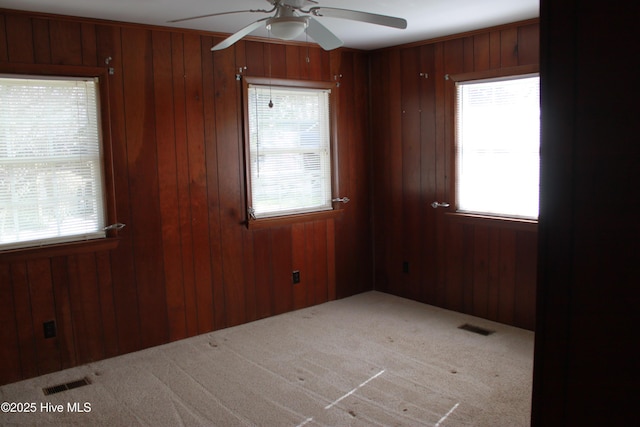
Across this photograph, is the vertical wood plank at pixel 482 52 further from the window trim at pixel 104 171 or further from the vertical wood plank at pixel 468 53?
the window trim at pixel 104 171

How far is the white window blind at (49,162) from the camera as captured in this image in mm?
3303

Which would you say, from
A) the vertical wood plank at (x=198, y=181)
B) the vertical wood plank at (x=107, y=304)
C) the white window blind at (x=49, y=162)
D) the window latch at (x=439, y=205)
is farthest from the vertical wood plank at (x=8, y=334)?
the window latch at (x=439, y=205)

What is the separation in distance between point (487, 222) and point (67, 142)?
10.3 feet

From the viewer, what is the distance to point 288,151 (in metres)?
4.52

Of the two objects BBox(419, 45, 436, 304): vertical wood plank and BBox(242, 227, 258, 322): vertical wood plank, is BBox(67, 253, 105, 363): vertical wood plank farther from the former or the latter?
BBox(419, 45, 436, 304): vertical wood plank

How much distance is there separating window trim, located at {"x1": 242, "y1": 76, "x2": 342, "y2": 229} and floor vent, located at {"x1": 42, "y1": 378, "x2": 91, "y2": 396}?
5.40ft

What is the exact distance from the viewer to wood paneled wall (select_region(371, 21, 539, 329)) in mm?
4055

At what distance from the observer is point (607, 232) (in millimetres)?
625

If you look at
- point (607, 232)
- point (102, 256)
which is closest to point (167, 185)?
point (102, 256)

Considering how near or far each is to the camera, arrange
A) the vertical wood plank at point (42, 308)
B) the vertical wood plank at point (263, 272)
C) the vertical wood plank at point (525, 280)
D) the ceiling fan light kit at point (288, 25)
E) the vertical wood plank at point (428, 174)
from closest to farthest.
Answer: the ceiling fan light kit at point (288, 25)
the vertical wood plank at point (42, 308)
the vertical wood plank at point (525, 280)
the vertical wood plank at point (263, 272)
the vertical wood plank at point (428, 174)

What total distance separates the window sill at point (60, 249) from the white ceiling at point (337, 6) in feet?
4.87

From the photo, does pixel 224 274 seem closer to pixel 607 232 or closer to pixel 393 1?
pixel 393 1

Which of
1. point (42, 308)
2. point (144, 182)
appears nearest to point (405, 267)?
point (144, 182)

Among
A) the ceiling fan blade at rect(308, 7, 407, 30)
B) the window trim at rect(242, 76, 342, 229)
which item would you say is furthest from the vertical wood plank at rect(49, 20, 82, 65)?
the ceiling fan blade at rect(308, 7, 407, 30)
